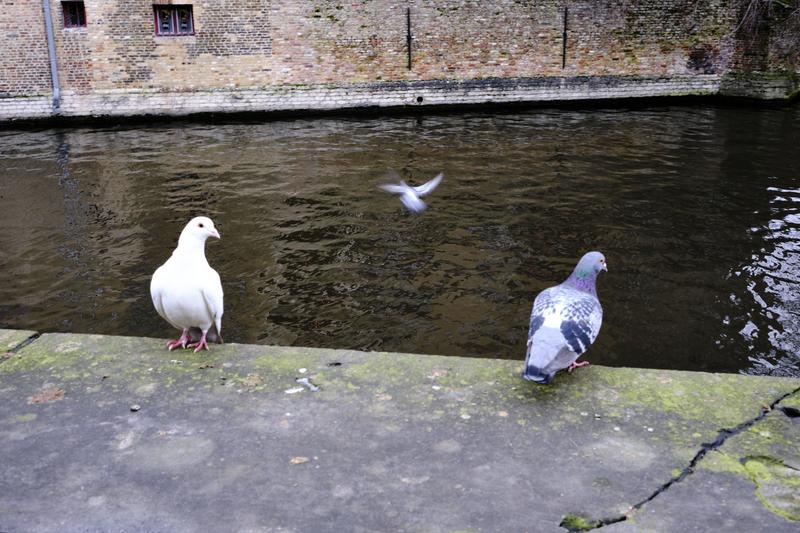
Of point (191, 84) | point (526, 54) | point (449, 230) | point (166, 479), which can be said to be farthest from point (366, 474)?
point (526, 54)

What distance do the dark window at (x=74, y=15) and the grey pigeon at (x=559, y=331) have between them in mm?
15473

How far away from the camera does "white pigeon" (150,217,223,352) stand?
309 cm

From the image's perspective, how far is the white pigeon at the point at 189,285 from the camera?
122 inches

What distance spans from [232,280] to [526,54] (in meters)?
12.6

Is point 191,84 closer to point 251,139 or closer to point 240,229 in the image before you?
point 251,139

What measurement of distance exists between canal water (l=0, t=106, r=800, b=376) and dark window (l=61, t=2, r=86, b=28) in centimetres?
328

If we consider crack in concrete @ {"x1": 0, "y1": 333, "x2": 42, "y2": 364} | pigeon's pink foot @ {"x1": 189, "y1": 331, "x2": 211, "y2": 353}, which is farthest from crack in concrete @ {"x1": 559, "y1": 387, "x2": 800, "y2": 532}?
crack in concrete @ {"x1": 0, "y1": 333, "x2": 42, "y2": 364}

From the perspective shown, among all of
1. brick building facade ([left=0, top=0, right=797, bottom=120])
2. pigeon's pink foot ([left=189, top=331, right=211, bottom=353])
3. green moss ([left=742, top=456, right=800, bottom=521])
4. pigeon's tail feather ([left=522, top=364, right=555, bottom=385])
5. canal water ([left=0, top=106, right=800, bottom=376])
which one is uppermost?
brick building facade ([left=0, top=0, right=797, bottom=120])

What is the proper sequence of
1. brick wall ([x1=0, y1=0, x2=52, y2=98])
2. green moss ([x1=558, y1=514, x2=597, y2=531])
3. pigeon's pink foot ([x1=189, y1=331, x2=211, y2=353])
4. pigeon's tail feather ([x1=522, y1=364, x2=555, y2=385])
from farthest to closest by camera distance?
brick wall ([x1=0, y1=0, x2=52, y2=98]) < pigeon's pink foot ([x1=189, y1=331, x2=211, y2=353]) < pigeon's tail feather ([x1=522, y1=364, x2=555, y2=385]) < green moss ([x1=558, y1=514, x2=597, y2=531])

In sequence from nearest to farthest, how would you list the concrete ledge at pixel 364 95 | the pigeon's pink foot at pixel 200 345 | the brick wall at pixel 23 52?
the pigeon's pink foot at pixel 200 345 < the brick wall at pixel 23 52 < the concrete ledge at pixel 364 95

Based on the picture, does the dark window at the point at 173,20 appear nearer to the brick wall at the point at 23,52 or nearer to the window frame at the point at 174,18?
the window frame at the point at 174,18

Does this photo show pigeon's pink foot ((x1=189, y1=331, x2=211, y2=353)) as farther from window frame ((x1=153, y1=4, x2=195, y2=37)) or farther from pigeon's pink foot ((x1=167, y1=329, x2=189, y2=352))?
window frame ((x1=153, y1=4, x2=195, y2=37))

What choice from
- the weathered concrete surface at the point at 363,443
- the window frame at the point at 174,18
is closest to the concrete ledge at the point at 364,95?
the window frame at the point at 174,18

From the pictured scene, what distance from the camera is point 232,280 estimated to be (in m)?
6.66
